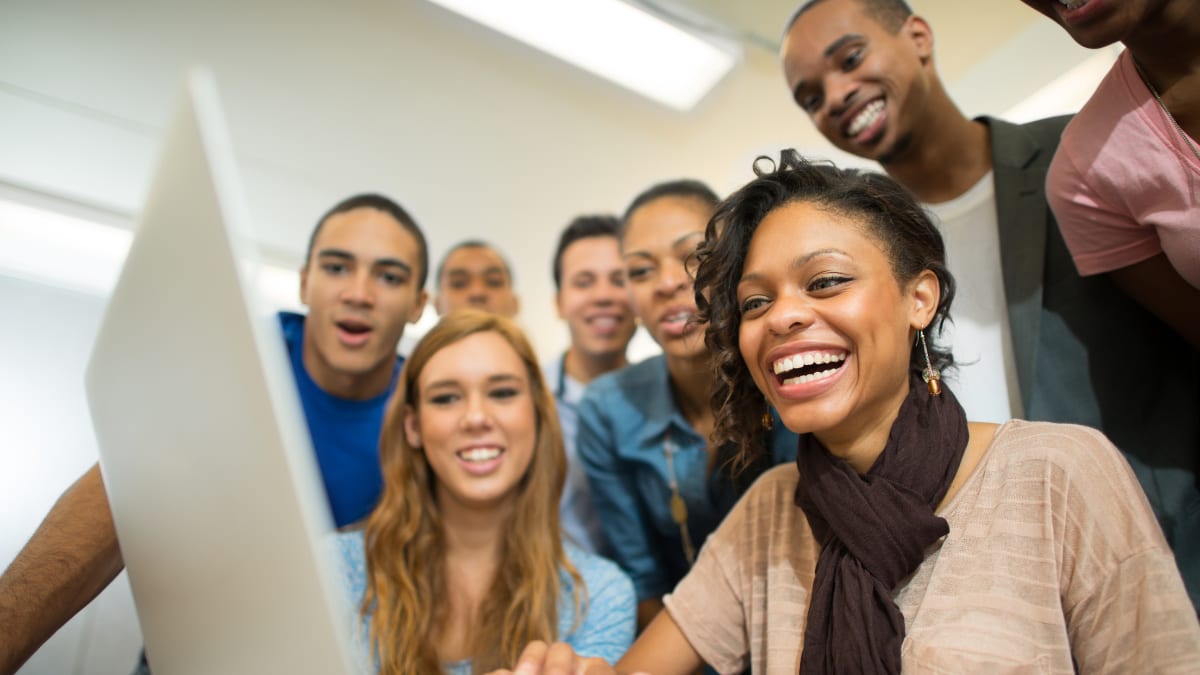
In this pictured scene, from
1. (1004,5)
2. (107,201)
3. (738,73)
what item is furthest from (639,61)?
(107,201)

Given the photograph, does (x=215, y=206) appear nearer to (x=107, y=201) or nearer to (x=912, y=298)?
(x=912, y=298)

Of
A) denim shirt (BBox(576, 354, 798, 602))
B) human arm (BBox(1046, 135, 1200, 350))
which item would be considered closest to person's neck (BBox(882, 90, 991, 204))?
human arm (BBox(1046, 135, 1200, 350))

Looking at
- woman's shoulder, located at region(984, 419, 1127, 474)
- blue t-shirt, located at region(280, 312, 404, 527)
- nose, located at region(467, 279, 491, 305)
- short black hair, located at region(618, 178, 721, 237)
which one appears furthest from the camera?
nose, located at region(467, 279, 491, 305)

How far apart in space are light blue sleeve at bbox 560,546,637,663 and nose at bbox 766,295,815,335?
83 centimetres

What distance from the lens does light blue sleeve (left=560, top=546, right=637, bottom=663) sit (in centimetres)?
149

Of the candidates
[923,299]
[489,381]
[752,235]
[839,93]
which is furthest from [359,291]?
[923,299]

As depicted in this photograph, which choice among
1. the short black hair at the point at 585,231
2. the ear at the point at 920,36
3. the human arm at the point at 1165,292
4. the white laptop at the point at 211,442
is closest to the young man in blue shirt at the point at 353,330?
the short black hair at the point at 585,231

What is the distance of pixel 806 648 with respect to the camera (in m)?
0.98

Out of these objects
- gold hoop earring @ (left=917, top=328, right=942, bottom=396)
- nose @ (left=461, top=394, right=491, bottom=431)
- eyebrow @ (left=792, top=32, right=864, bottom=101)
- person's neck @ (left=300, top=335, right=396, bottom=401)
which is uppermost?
eyebrow @ (left=792, top=32, right=864, bottom=101)

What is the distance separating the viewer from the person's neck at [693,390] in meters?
1.72

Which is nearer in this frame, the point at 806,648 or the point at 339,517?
the point at 806,648

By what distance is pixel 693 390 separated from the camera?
1.77 meters

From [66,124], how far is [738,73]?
2.36m

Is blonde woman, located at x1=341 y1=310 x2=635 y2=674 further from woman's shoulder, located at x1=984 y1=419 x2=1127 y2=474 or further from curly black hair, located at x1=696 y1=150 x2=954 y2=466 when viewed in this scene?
woman's shoulder, located at x1=984 y1=419 x2=1127 y2=474
